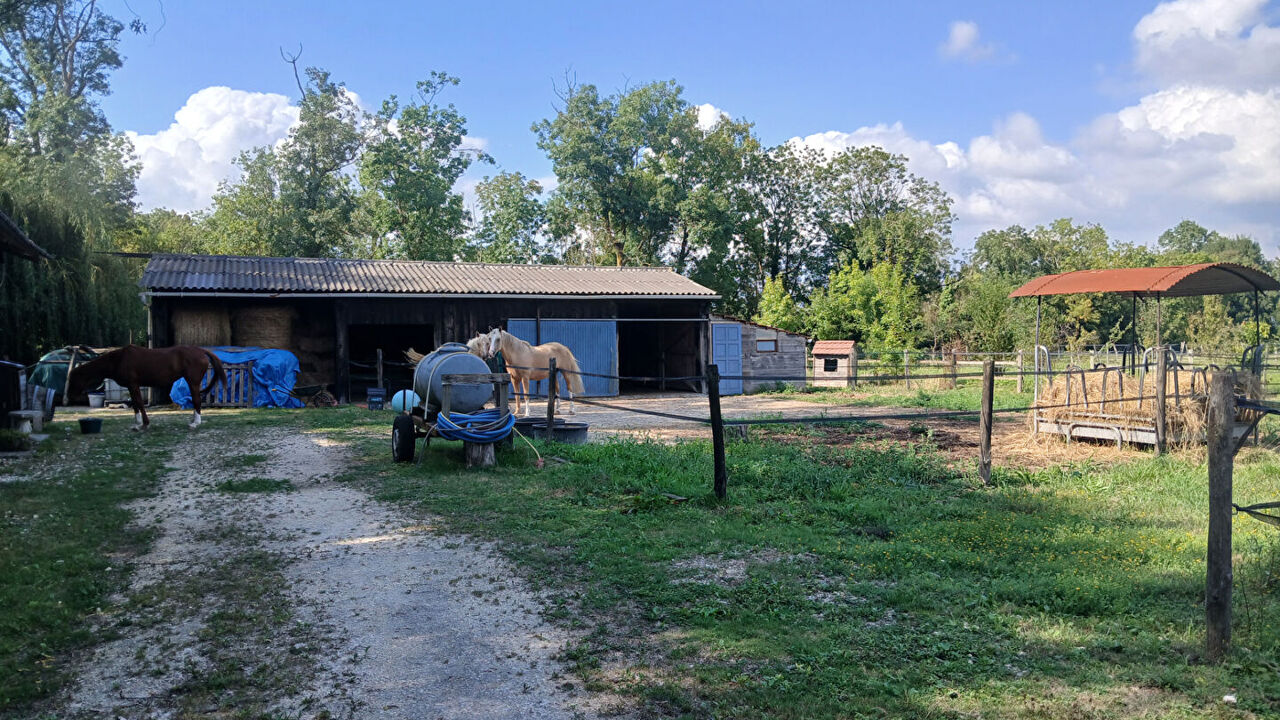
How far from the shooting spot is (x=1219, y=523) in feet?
12.2

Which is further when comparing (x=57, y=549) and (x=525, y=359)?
(x=525, y=359)

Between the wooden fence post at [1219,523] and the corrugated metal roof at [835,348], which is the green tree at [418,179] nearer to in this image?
the corrugated metal roof at [835,348]

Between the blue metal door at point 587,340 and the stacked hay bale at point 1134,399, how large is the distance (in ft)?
40.5

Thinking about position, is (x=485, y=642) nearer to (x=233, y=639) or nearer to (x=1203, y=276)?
(x=233, y=639)

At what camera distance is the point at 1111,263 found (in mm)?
37438

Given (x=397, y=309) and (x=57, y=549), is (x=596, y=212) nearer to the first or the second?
(x=397, y=309)

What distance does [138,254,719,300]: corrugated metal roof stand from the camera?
17.9 meters

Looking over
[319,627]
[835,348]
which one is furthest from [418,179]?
[319,627]

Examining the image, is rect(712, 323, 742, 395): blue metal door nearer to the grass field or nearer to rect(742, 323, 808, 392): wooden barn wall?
rect(742, 323, 808, 392): wooden barn wall

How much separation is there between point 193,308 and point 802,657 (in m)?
18.4

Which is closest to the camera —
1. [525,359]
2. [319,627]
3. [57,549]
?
[319,627]

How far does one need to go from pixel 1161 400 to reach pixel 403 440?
9324 millimetres

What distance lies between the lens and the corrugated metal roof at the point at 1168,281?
37.3 feet

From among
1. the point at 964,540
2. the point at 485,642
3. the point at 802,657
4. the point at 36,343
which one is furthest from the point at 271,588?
the point at 36,343
